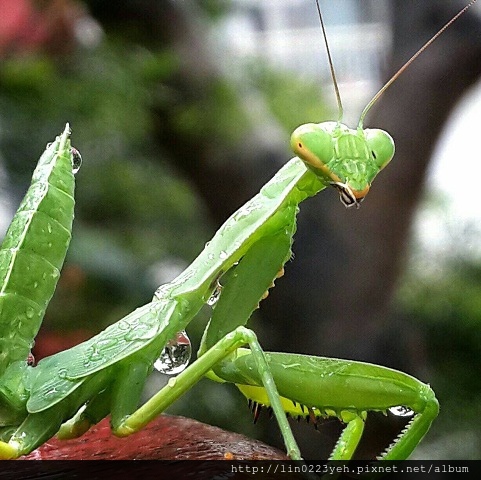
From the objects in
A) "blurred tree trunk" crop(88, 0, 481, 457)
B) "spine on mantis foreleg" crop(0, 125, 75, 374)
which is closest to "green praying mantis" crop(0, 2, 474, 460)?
"spine on mantis foreleg" crop(0, 125, 75, 374)

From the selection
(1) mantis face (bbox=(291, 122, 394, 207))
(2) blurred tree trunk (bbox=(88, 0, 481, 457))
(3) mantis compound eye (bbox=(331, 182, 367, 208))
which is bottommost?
(2) blurred tree trunk (bbox=(88, 0, 481, 457))

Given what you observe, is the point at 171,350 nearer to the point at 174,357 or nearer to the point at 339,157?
the point at 174,357

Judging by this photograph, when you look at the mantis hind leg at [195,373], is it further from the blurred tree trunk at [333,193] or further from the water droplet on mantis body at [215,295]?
the blurred tree trunk at [333,193]

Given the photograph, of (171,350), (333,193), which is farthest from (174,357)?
(333,193)

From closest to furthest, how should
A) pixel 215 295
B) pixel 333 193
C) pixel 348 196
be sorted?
1. pixel 348 196
2. pixel 215 295
3. pixel 333 193

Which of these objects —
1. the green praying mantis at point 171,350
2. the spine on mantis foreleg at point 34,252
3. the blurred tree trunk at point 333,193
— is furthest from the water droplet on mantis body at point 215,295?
the blurred tree trunk at point 333,193

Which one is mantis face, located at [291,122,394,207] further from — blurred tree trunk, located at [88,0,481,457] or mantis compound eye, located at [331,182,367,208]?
blurred tree trunk, located at [88,0,481,457]

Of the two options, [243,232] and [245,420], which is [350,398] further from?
[245,420]

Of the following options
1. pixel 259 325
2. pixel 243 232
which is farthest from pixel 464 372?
pixel 243 232
